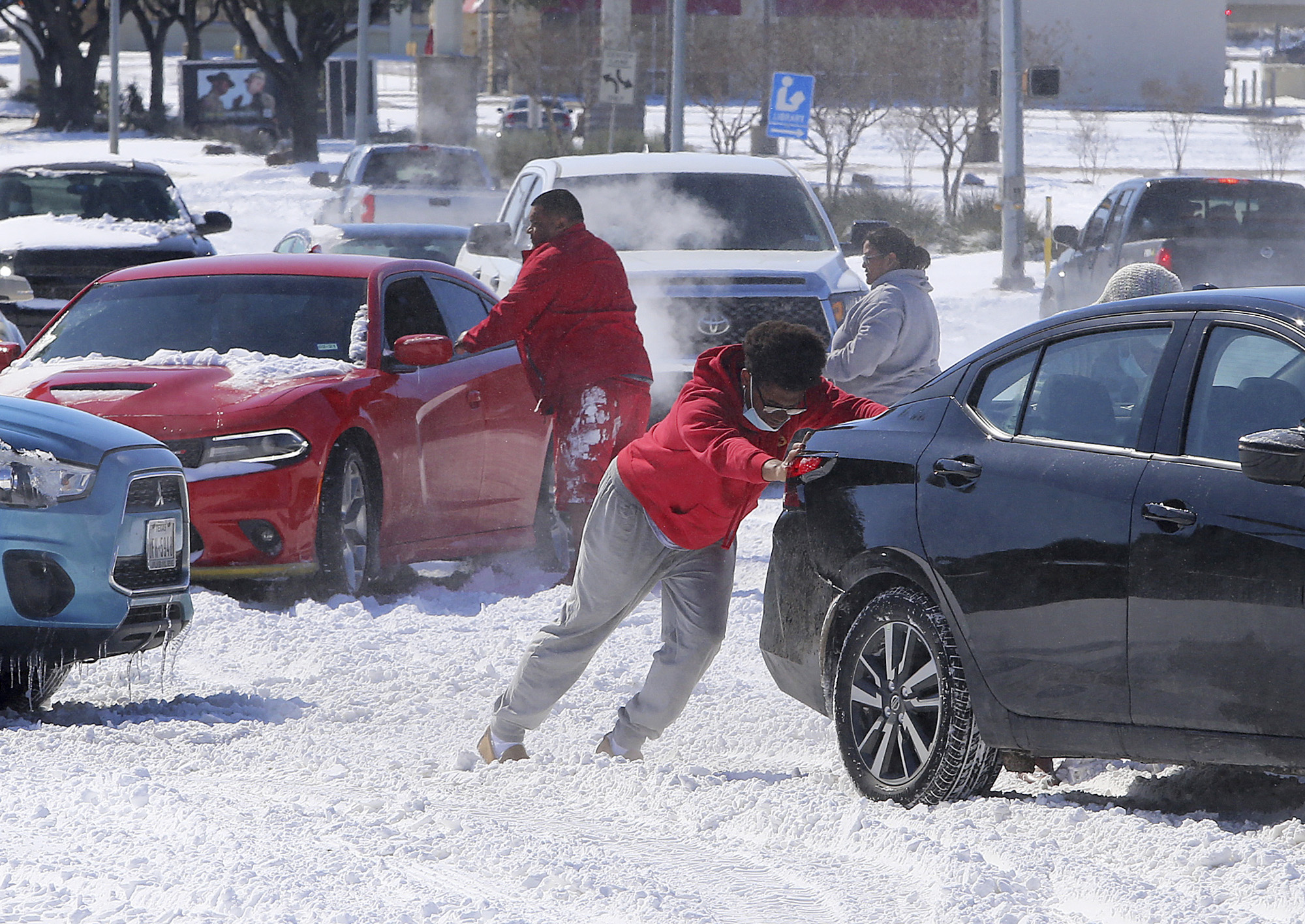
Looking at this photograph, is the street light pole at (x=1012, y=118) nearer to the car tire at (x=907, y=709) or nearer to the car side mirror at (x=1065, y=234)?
the car side mirror at (x=1065, y=234)

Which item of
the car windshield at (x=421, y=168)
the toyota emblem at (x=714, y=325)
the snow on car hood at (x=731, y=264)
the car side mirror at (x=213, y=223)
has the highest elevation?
the car windshield at (x=421, y=168)

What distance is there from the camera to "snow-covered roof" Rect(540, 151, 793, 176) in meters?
13.1

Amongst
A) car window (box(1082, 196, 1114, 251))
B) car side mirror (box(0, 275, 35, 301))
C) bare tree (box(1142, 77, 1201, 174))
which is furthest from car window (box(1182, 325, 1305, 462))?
bare tree (box(1142, 77, 1201, 174))

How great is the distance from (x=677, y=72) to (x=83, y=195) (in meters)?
9.66

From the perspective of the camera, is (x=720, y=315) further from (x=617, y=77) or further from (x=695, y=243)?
(x=617, y=77)

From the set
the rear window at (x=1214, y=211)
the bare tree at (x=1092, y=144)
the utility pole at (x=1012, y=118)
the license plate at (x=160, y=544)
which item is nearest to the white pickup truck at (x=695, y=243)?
the rear window at (x=1214, y=211)

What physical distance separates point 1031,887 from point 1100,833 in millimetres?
402

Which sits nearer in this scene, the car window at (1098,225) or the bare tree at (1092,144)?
the car window at (1098,225)

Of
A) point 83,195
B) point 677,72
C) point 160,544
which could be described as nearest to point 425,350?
point 160,544

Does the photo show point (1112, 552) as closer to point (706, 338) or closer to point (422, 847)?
point (422, 847)

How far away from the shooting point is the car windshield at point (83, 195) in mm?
17844

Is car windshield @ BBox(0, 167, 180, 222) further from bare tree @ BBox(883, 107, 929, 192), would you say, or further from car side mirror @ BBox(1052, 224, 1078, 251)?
bare tree @ BBox(883, 107, 929, 192)

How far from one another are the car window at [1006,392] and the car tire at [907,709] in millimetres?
526

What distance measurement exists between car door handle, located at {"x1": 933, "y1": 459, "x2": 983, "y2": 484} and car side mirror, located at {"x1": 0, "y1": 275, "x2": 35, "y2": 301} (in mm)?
7583
